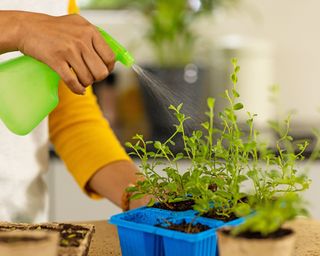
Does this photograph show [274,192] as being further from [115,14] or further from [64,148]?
[115,14]

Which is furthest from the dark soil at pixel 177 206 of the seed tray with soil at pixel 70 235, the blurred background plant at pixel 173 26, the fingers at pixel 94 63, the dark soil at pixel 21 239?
the blurred background plant at pixel 173 26

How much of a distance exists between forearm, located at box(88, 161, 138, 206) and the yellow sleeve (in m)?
0.01

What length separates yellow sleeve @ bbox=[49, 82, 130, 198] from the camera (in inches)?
55.6

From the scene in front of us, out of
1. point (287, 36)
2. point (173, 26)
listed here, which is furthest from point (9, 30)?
point (287, 36)

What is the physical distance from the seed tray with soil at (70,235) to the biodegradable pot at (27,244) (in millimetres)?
111

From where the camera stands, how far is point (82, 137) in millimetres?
1453

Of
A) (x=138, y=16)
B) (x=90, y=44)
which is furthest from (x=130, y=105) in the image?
(x=90, y=44)

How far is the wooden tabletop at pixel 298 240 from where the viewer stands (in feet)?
3.35

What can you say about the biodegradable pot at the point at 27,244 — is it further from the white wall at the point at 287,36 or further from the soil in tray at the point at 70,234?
the white wall at the point at 287,36

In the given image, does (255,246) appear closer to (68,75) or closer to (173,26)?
(68,75)

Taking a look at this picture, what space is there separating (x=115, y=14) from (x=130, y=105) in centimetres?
45

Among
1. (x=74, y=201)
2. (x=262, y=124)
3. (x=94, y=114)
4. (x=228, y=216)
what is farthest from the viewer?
(x=262, y=124)

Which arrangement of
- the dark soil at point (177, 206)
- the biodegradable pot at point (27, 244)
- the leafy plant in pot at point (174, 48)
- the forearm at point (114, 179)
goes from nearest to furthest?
the biodegradable pot at point (27, 244) < the dark soil at point (177, 206) < the forearm at point (114, 179) < the leafy plant in pot at point (174, 48)

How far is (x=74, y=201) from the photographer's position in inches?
87.9
